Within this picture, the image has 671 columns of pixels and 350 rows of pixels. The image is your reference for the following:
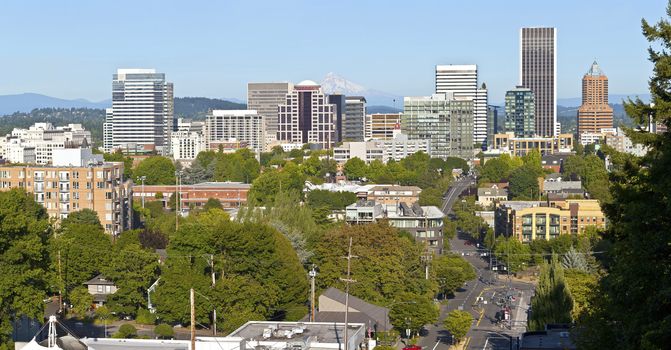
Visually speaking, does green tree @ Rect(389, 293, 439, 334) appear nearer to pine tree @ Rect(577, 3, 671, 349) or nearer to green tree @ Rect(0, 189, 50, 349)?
green tree @ Rect(0, 189, 50, 349)

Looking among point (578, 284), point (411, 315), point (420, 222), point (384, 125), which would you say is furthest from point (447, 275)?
point (384, 125)

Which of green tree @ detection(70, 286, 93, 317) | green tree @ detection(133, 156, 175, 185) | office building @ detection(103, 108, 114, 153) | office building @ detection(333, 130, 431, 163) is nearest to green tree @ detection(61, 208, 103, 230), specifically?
green tree @ detection(70, 286, 93, 317)

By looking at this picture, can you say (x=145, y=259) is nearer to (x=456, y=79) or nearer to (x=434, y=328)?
(x=434, y=328)

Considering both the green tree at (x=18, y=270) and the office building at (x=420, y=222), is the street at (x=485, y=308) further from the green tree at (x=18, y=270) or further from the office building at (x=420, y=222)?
the green tree at (x=18, y=270)

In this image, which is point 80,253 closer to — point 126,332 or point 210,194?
point 126,332

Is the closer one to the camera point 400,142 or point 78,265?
point 78,265

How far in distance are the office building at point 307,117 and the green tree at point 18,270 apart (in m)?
148

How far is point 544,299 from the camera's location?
35656 mm

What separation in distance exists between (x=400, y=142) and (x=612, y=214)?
123139mm

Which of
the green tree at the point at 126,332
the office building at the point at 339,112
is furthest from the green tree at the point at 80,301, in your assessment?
the office building at the point at 339,112

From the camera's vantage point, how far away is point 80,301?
40562 millimetres

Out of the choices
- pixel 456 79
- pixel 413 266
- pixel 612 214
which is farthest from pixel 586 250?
pixel 456 79

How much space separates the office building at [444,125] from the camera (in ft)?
505

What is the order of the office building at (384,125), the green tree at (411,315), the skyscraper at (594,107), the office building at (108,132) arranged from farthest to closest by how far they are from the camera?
the skyscraper at (594,107) < the office building at (108,132) < the office building at (384,125) < the green tree at (411,315)
